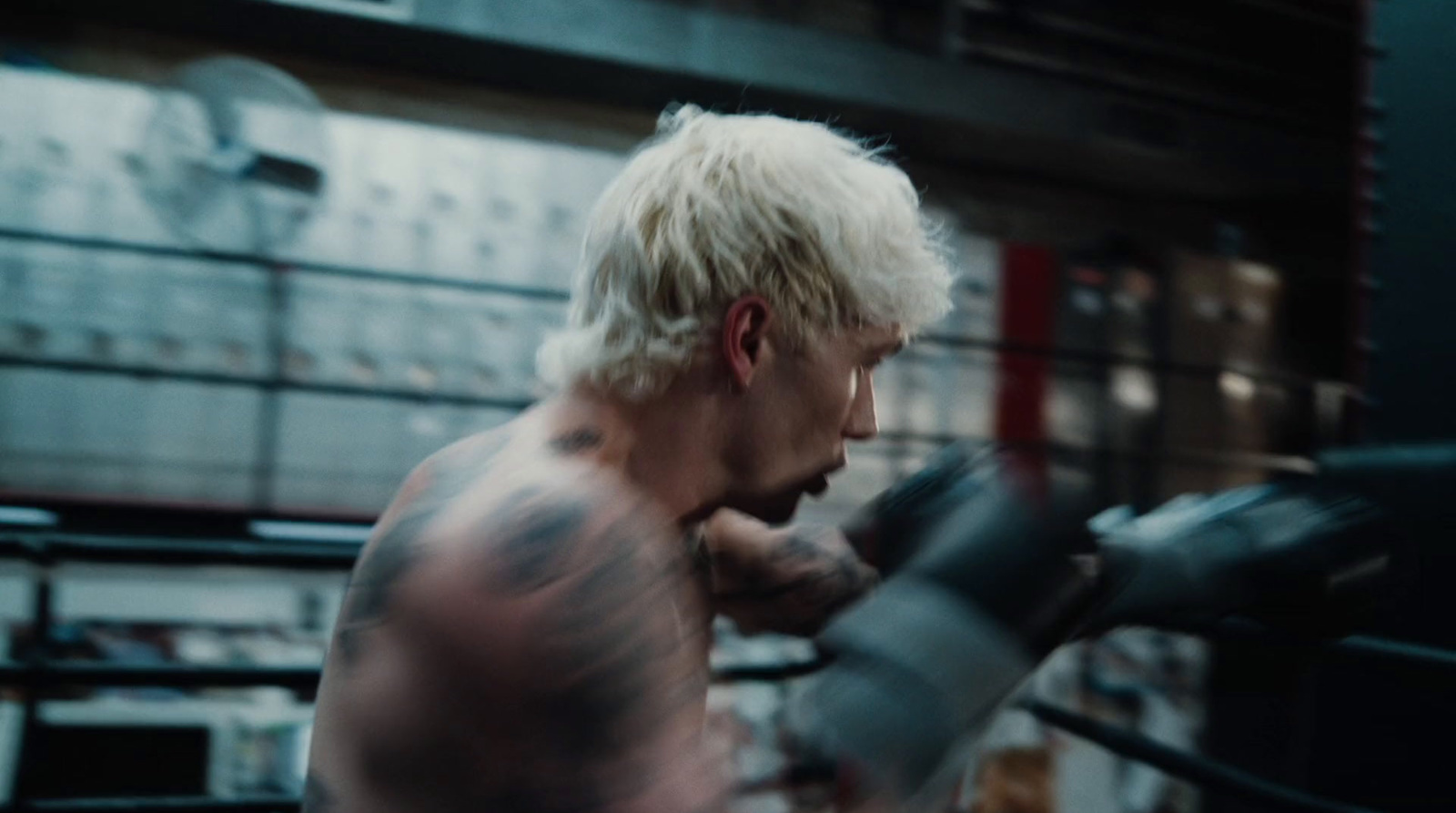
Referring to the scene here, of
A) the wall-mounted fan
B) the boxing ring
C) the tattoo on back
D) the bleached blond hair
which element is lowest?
the boxing ring

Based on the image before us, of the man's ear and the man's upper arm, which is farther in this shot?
the man's ear

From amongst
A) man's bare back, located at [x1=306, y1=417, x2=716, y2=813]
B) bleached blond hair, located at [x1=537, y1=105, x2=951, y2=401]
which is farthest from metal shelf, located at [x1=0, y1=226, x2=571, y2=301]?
man's bare back, located at [x1=306, y1=417, x2=716, y2=813]

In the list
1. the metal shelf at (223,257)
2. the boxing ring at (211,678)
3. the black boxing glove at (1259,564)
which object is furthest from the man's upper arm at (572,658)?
the metal shelf at (223,257)

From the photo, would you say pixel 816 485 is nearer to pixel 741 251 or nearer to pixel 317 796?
pixel 741 251

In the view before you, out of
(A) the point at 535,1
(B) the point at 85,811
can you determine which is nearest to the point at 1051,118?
(A) the point at 535,1

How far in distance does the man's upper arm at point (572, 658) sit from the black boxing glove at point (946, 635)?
0.34ft

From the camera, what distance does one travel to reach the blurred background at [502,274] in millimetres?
3564

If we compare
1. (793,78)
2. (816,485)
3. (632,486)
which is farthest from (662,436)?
(793,78)

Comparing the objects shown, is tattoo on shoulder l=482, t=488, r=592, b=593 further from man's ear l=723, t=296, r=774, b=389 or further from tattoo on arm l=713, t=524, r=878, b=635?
tattoo on arm l=713, t=524, r=878, b=635

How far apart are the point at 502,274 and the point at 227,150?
1.26 meters

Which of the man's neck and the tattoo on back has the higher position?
the man's neck

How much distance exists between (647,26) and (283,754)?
2.95 metres

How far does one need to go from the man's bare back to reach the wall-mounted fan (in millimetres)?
2906

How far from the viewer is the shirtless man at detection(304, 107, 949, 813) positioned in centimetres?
79
